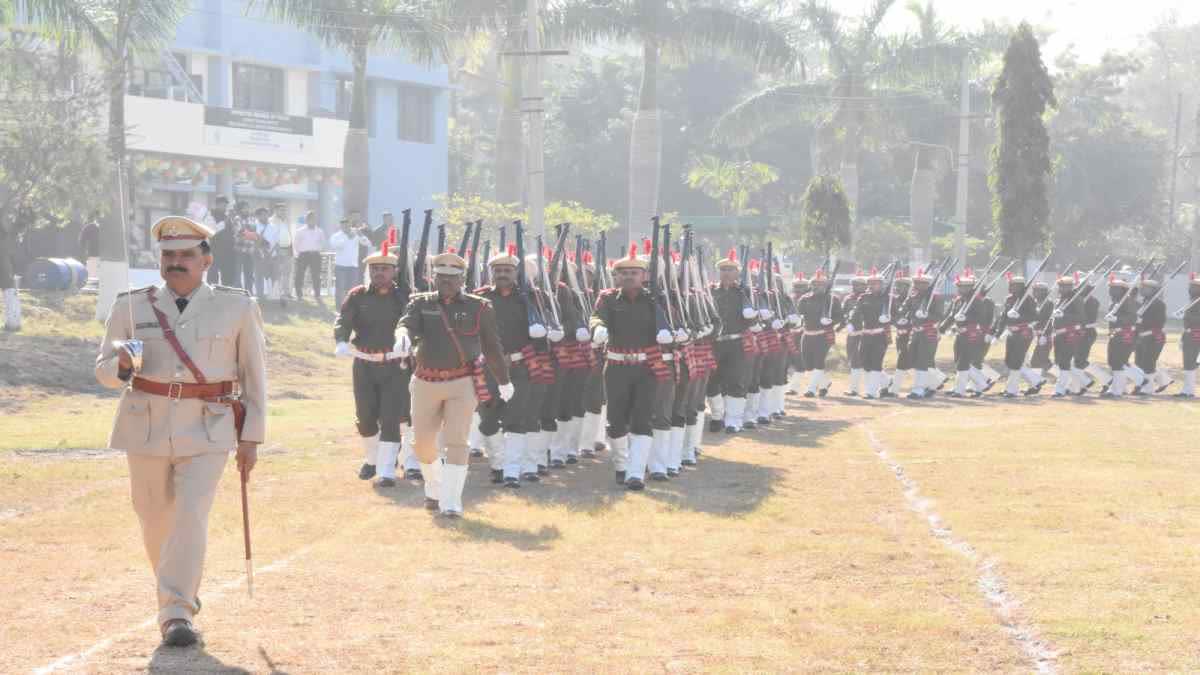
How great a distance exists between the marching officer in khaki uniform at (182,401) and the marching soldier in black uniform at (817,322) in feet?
65.5

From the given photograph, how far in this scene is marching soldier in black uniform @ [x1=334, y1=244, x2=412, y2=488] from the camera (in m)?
15.2

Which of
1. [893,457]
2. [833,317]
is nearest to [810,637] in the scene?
[893,457]

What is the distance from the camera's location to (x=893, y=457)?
728 inches

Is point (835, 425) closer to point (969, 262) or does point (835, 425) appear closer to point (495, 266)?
point (495, 266)

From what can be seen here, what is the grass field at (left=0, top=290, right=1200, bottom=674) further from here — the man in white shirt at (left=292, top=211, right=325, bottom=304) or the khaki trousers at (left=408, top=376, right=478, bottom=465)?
the man in white shirt at (left=292, top=211, right=325, bottom=304)

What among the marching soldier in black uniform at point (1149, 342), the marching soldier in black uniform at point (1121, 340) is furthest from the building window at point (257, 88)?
the marching soldier in black uniform at point (1149, 342)

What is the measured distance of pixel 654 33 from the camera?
41281 millimetres

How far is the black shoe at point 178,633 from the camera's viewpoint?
28.1ft

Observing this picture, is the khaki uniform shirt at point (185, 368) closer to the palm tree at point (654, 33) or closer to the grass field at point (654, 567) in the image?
the grass field at point (654, 567)

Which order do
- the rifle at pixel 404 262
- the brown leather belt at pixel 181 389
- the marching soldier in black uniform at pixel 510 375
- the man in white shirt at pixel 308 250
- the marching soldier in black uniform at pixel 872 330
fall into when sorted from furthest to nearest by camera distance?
the man in white shirt at pixel 308 250 → the marching soldier in black uniform at pixel 872 330 → the marching soldier in black uniform at pixel 510 375 → the rifle at pixel 404 262 → the brown leather belt at pixel 181 389

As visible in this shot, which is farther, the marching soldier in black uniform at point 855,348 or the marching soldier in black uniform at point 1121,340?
the marching soldier in black uniform at point 1121,340

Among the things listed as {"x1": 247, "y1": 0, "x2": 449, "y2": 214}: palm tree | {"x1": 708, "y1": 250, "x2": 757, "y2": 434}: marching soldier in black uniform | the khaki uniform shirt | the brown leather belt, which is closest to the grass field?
the khaki uniform shirt

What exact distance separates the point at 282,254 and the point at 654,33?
440 inches

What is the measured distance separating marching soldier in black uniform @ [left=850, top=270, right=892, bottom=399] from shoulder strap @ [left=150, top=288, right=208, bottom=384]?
21.2 m
